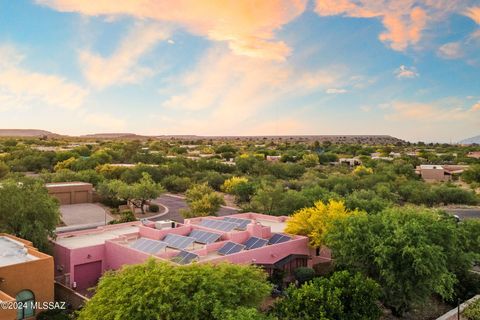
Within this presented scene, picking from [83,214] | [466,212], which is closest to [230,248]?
[83,214]

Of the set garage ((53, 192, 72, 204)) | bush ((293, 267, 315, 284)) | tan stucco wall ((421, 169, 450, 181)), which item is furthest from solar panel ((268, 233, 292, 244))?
tan stucco wall ((421, 169, 450, 181))

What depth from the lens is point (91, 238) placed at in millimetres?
30219

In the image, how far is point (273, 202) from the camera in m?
43.4

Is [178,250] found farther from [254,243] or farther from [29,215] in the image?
[29,215]

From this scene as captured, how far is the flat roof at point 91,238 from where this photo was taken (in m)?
28.1

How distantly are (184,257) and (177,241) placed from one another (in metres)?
3.33

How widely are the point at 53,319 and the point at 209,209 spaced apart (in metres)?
22.5

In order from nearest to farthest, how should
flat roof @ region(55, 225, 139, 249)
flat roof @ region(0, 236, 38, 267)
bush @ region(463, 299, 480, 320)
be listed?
flat roof @ region(0, 236, 38, 267), bush @ region(463, 299, 480, 320), flat roof @ region(55, 225, 139, 249)

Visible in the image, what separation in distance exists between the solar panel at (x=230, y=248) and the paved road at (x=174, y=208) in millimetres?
20483

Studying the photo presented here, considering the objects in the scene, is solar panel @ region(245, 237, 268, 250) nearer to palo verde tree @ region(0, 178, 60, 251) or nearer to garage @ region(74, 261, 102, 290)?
garage @ region(74, 261, 102, 290)

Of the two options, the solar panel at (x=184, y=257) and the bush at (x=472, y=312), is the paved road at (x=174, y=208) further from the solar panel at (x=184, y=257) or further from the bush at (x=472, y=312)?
the bush at (x=472, y=312)

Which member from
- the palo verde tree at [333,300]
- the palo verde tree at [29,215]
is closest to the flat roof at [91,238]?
the palo verde tree at [29,215]

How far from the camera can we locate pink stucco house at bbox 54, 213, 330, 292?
2520 cm

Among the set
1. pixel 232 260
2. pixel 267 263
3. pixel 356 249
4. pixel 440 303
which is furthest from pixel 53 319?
pixel 440 303
